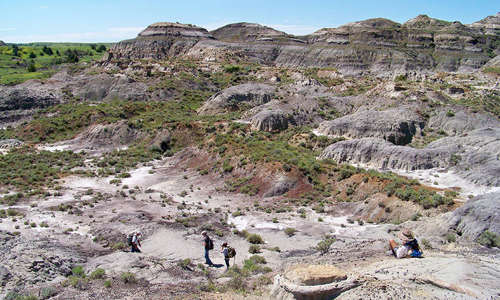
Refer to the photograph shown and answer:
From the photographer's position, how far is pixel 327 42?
4112 inches

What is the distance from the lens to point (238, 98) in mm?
52969

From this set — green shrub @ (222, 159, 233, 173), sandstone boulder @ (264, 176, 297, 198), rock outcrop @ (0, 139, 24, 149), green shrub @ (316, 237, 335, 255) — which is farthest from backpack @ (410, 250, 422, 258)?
rock outcrop @ (0, 139, 24, 149)

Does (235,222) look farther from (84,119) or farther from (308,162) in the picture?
(84,119)

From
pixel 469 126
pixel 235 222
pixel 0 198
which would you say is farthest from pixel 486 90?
pixel 0 198

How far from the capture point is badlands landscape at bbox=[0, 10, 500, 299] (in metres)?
12.7

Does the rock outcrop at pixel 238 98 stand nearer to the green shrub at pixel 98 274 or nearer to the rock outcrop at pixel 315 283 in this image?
the green shrub at pixel 98 274

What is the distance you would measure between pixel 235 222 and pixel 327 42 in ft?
301

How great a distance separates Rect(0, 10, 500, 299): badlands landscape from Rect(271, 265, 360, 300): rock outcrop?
0.17ft

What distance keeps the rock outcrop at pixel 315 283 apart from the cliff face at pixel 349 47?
268 feet

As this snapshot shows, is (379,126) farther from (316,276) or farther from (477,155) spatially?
(316,276)

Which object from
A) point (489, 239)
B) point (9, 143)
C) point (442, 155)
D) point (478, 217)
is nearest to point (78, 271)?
point (489, 239)

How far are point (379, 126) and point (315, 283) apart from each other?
28336mm

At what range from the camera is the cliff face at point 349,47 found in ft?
299

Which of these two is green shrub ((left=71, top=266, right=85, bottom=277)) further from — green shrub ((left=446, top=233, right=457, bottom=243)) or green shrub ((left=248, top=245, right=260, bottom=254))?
green shrub ((left=446, top=233, right=457, bottom=243))
